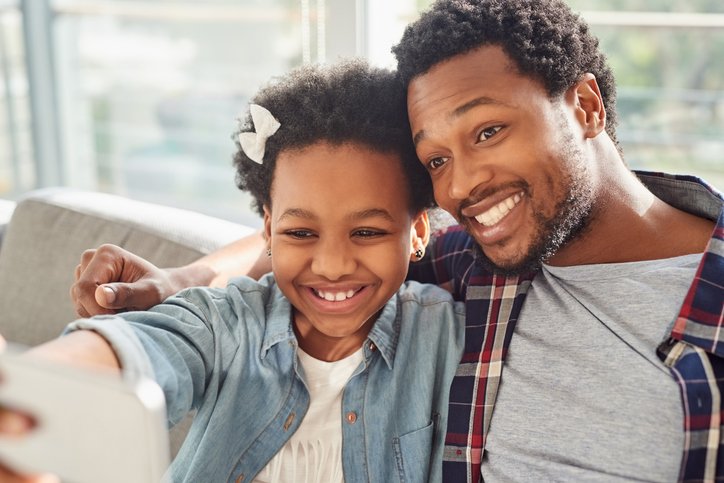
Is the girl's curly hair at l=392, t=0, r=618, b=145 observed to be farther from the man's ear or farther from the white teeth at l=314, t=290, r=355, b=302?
the white teeth at l=314, t=290, r=355, b=302

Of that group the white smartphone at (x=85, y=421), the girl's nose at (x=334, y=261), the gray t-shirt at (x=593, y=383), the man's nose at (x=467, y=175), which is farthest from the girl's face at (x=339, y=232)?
the white smartphone at (x=85, y=421)

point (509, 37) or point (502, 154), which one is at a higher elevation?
point (509, 37)

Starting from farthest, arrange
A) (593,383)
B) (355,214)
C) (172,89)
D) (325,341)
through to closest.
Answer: (172,89)
(325,341)
(355,214)
(593,383)

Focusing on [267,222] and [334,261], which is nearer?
[334,261]

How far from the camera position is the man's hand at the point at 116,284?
3.72ft

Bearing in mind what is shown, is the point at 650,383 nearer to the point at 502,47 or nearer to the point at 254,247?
the point at 502,47

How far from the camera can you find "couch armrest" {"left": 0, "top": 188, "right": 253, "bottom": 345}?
163 cm

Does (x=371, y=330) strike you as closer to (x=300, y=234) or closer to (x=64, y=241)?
(x=300, y=234)

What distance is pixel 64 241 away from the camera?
5.72 feet

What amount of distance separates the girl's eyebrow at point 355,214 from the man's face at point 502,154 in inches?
3.5

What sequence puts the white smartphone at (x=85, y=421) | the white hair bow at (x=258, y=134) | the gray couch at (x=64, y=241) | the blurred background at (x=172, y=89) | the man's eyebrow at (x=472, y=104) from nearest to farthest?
1. the white smartphone at (x=85, y=421)
2. the man's eyebrow at (x=472, y=104)
3. the white hair bow at (x=258, y=134)
4. the gray couch at (x=64, y=241)
5. the blurred background at (x=172, y=89)

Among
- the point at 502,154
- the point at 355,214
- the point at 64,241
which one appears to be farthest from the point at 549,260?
the point at 64,241

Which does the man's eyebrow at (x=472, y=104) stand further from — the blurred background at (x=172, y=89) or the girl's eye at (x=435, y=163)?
the blurred background at (x=172, y=89)

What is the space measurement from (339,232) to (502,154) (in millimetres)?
263
